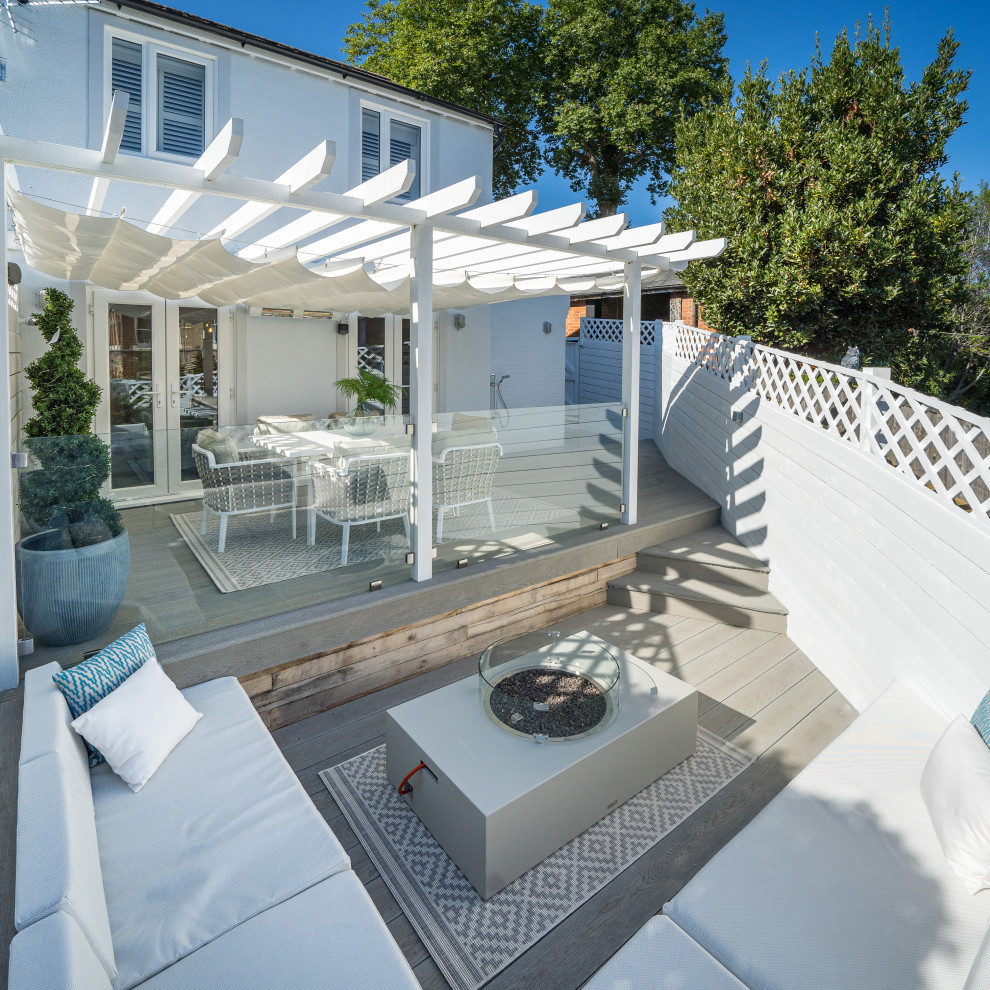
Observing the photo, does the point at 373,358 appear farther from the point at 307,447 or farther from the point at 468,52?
the point at 468,52

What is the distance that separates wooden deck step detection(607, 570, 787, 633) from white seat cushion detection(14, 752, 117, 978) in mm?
4275

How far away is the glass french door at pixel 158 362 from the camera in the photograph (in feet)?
21.7

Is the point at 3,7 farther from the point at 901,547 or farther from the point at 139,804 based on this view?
the point at 901,547

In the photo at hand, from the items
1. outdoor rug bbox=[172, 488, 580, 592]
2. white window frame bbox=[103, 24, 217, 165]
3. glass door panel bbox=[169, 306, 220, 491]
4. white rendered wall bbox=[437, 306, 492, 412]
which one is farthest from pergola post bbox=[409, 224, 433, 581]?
white rendered wall bbox=[437, 306, 492, 412]

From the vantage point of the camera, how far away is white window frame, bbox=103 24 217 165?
6.34m

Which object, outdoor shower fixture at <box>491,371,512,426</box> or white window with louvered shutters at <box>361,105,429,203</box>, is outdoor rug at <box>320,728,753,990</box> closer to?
white window with louvered shutters at <box>361,105,429,203</box>

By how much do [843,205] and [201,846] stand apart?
766 cm

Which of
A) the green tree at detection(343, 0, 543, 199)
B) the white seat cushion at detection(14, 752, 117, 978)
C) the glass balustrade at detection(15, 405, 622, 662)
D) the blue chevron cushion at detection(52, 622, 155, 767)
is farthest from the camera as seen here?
the green tree at detection(343, 0, 543, 199)

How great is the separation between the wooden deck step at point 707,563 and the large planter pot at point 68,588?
13.7 feet

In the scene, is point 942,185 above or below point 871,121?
below

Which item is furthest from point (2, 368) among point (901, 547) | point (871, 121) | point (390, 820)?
point (871, 121)

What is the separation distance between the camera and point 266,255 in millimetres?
5004

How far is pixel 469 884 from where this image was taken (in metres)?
2.73

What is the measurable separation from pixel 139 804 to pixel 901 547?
390 cm
